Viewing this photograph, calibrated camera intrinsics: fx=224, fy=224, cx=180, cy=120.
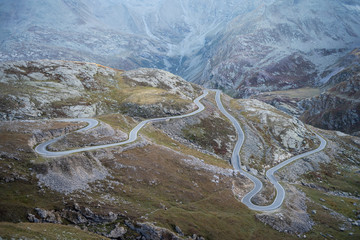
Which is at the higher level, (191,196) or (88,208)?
(88,208)

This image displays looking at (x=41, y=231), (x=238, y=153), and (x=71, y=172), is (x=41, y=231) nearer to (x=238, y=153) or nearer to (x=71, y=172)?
(x=71, y=172)

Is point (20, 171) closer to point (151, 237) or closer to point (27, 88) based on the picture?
point (151, 237)

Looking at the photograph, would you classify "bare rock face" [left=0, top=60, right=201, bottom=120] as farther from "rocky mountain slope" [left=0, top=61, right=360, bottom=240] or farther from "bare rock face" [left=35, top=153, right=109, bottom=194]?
"bare rock face" [left=35, top=153, right=109, bottom=194]

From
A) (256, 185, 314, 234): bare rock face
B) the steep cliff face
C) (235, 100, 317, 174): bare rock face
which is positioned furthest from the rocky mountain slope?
the steep cliff face

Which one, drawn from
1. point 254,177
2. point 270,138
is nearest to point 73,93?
point 254,177

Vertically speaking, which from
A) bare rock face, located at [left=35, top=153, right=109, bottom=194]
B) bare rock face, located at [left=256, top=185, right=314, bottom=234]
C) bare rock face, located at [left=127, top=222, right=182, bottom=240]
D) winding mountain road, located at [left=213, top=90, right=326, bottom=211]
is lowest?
winding mountain road, located at [left=213, top=90, right=326, bottom=211]

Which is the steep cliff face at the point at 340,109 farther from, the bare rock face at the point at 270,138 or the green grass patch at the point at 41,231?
the green grass patch at the point at 41,231

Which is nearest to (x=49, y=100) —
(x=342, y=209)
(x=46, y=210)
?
(x=46, y=210)

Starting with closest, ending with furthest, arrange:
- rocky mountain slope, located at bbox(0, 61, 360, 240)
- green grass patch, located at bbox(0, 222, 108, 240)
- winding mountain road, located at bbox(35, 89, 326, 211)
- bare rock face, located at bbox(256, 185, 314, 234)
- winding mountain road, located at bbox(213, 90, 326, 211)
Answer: green grass patch, located at bbox(0, 222, 108, 240), rocky mountain slope, located at bbox(0, 61, 360, 240), bare rock face, located at bbox(256, 185, 314, 234), winding mountain road, located at bbox(35, 89, 326, 211), winding mountain road, located at bbox(213, 90, 326, 211)
